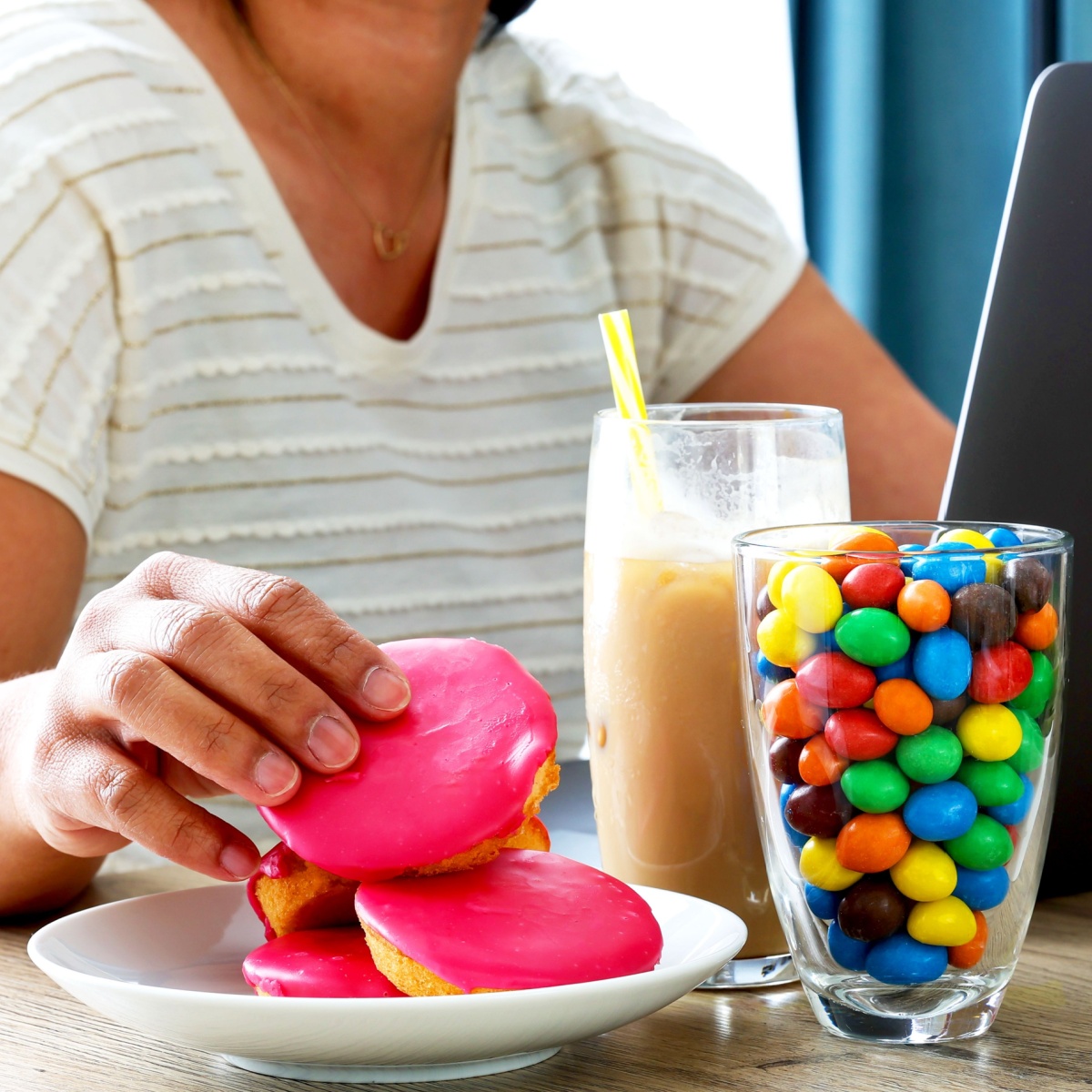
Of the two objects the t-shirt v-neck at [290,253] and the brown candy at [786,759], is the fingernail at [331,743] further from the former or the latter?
the t-shirt v-neck at [290,253]

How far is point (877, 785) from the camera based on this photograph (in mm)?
419

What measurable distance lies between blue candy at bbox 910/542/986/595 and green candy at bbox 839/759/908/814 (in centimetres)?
6

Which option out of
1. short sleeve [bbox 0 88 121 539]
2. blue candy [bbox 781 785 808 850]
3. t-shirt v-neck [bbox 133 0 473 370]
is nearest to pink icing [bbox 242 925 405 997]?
blue candy [bbox 781 785 808 850]

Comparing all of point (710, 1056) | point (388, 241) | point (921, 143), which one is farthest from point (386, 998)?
point (921, 143)

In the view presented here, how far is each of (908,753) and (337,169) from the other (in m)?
0.97

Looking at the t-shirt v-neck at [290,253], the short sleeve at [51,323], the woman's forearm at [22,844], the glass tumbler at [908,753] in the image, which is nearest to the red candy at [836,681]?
the glass tumbler at [908,753]

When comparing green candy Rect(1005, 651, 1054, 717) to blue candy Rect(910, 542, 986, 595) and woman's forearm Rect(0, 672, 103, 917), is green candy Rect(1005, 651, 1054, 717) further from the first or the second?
woman's forearm Rect(0, 672, 103, 917)

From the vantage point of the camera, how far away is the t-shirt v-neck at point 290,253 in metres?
1.12

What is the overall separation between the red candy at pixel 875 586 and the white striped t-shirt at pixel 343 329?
2.18 feet

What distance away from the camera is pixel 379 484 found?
119 centimetres

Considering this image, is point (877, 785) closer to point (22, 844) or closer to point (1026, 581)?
point (1026, 581)

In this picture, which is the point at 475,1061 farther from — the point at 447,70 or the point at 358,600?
the point at 447,70

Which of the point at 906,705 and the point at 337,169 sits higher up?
the point at 337,169

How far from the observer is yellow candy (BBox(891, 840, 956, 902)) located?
0.42 meters
